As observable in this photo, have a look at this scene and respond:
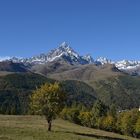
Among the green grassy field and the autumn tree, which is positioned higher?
the autumn tree

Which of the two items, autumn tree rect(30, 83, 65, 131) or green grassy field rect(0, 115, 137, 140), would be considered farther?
autumn tree rect(30, 83, 65, 131)

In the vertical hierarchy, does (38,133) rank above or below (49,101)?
below

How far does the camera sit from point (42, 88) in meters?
91.8

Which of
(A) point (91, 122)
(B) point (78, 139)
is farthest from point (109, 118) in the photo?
(B) point (78, 139)

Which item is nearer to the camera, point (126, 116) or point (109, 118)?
point (126, 116)

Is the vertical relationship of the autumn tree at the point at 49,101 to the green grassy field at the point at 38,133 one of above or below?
above

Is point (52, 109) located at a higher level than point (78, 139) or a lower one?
higher

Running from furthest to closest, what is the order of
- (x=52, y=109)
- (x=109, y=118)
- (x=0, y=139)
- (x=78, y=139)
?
(x=109, y=118) < (x=52, y=109) < (x=78, y=139) < (x=0, y=139)

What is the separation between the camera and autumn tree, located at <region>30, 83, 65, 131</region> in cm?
8981

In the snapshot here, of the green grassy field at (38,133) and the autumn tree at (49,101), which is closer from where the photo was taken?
the green grassy field at (38,133)

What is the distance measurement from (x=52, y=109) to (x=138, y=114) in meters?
92.7

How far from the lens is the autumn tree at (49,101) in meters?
89.8

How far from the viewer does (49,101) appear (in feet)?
295

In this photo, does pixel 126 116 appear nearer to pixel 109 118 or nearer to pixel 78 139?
pixel 109 118
